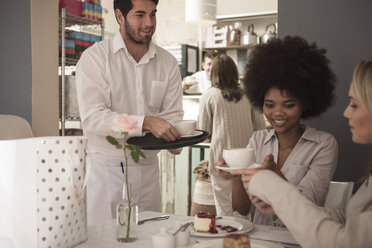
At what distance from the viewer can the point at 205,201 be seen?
4016mm

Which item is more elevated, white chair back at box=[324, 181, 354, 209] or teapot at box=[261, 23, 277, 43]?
teapot at box=[261, 23, 277, 43]

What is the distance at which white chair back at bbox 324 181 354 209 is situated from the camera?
5.73ft

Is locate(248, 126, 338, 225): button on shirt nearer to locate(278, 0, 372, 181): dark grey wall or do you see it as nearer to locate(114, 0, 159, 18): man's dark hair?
locate(278, 0, 372, 181): dark grey wall

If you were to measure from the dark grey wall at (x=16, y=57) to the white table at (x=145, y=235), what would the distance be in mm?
1730

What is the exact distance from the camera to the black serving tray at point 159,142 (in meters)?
1.64

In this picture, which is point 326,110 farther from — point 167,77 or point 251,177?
point 251,177

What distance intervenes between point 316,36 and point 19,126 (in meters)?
1.77

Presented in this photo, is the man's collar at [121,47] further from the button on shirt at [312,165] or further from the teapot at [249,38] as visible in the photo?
the teapot at [249,38]

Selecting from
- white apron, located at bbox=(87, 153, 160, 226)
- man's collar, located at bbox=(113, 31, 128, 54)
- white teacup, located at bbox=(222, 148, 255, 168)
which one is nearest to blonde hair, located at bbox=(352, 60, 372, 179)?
white teacup, located at bbox=(222, 148, 255, 168)

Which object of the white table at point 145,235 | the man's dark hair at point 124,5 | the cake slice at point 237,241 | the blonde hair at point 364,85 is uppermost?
the man's dark hair at point 124,5

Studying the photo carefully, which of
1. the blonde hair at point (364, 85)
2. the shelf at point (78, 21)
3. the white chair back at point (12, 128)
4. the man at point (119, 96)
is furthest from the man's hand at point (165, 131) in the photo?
the shelf at point (78, 21)

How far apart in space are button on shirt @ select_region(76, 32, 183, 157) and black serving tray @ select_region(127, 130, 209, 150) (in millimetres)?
251

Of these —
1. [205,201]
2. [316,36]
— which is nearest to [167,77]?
[316,36]

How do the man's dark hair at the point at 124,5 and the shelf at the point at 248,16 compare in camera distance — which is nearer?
the man's dark hair at the point at 124,5
